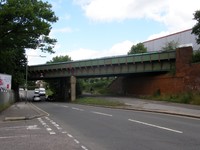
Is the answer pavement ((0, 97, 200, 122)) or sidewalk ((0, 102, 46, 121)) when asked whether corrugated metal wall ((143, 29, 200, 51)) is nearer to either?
pavement ((0, 97, 200, 122))

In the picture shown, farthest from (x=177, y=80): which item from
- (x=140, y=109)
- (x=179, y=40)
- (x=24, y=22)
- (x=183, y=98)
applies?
(x=179, y=40)

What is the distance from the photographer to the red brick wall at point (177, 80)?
46.7 m

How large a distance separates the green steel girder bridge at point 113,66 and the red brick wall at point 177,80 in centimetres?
183

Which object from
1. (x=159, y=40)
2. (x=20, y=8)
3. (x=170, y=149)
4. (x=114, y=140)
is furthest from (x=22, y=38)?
(x=159, y=40)

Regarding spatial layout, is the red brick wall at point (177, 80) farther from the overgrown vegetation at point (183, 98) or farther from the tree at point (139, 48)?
the tree at point (139, 48)

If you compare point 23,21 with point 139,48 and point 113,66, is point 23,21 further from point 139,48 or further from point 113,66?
point 139,48

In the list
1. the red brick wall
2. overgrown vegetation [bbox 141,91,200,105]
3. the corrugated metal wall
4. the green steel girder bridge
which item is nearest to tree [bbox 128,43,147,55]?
the corrugated metal wall

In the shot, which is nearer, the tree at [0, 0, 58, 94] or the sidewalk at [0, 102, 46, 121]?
the sidewalk at [0, 102, 46, 121]

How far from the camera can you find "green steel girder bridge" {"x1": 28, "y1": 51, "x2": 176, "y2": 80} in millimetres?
54784

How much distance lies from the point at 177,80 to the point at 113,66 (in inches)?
605

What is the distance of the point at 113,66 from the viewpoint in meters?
62.8

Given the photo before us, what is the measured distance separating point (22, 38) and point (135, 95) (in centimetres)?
3502

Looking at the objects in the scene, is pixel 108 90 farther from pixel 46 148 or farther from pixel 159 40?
pixel 46 148

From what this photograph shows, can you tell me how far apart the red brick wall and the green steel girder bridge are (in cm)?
183
